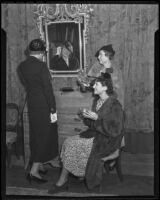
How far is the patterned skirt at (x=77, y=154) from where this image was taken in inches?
162

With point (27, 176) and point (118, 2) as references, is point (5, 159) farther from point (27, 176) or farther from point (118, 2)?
point (118, 2)

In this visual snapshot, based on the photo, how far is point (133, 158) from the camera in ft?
14.0

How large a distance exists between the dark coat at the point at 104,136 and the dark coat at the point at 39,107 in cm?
45

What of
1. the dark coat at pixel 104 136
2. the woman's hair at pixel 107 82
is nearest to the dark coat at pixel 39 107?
the dark coat at pixel 104 136

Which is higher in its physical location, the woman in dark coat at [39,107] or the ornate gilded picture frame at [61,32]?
the ornate gilded picture frame at [61,32]

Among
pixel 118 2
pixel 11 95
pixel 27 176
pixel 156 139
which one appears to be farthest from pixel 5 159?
pixel 118 2

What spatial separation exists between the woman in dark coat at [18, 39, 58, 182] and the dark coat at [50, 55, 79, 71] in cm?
12

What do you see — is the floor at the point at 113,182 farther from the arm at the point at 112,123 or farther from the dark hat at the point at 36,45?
the dark hat at the point at 36,45

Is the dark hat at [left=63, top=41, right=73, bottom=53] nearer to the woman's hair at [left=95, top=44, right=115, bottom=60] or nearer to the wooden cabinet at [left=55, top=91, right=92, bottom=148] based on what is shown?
the woman's hair at [left=95, top=44, right=115, bottom=60]

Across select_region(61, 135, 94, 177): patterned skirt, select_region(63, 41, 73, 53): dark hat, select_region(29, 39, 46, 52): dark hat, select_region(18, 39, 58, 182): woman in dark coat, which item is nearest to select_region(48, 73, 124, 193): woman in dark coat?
select_region(61, 135, 94, 177): patterned skirt

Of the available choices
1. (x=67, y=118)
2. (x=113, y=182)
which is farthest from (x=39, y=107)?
(x=113, y=182)

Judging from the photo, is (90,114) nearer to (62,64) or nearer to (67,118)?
(67,118)

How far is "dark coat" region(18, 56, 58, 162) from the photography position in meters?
4.17

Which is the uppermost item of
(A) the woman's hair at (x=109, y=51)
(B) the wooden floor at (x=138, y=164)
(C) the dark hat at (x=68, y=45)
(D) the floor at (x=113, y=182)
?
(C) the dark hat at (x=68, y=45)
